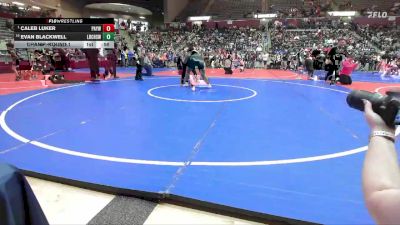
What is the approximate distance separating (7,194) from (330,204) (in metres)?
2.58

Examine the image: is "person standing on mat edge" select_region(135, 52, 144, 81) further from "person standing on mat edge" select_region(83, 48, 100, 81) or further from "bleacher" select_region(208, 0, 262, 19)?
"bleacher" select_region(208, 0, 262, 19)

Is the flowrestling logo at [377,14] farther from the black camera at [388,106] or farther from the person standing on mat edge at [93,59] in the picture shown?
the black camera at [388,106]

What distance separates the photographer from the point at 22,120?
6.24 meters

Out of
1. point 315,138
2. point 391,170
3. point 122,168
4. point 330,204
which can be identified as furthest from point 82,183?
point 315,138

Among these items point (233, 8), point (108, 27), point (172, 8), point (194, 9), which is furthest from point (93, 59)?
point (194, 9)

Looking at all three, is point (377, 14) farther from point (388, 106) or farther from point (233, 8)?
point (388, 106)

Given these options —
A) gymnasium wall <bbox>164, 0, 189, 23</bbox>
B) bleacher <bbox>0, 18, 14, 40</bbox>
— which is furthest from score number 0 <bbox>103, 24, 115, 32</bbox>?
gymnasium wall <bbox>164, 0, 189, 23</bbox>
